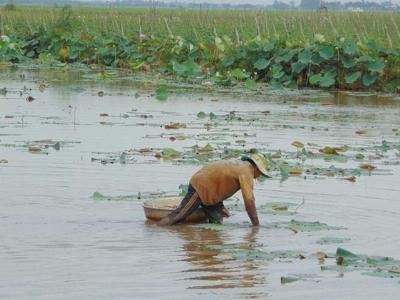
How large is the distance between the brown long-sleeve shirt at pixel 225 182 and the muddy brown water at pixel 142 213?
0.30m

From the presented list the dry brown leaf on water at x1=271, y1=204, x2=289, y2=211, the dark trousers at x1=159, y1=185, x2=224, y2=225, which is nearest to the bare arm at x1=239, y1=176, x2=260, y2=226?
the dark trousers at x1=159, y1=185, x2=224, y2=225

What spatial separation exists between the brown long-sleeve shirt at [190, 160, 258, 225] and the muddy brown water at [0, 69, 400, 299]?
304 mm

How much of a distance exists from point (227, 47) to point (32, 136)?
13.6 meters

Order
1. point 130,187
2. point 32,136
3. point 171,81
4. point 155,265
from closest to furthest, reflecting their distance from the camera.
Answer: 1. point 155,265
2. point 130,187
3. point 32,136
4. point 171,81

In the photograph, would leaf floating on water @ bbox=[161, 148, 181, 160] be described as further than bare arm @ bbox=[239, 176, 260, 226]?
Yes

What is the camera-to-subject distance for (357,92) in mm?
26312

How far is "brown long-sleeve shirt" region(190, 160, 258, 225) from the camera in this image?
32.8 ft

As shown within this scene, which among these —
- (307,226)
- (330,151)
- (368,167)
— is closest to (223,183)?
(307,226)

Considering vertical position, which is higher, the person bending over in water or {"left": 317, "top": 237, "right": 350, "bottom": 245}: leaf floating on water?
the person bending over in water

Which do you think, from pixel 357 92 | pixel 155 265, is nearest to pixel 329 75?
pixel 357 92

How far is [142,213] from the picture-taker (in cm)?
Result: 1105

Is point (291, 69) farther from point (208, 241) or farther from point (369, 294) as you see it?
point (369, 294)

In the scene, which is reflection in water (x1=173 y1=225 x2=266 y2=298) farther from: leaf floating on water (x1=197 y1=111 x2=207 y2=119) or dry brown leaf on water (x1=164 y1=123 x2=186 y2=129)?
leaf floating on water (x1=197 y1=111 x2=207 y2=119)

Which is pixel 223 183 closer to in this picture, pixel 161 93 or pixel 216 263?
pixel 216 263
